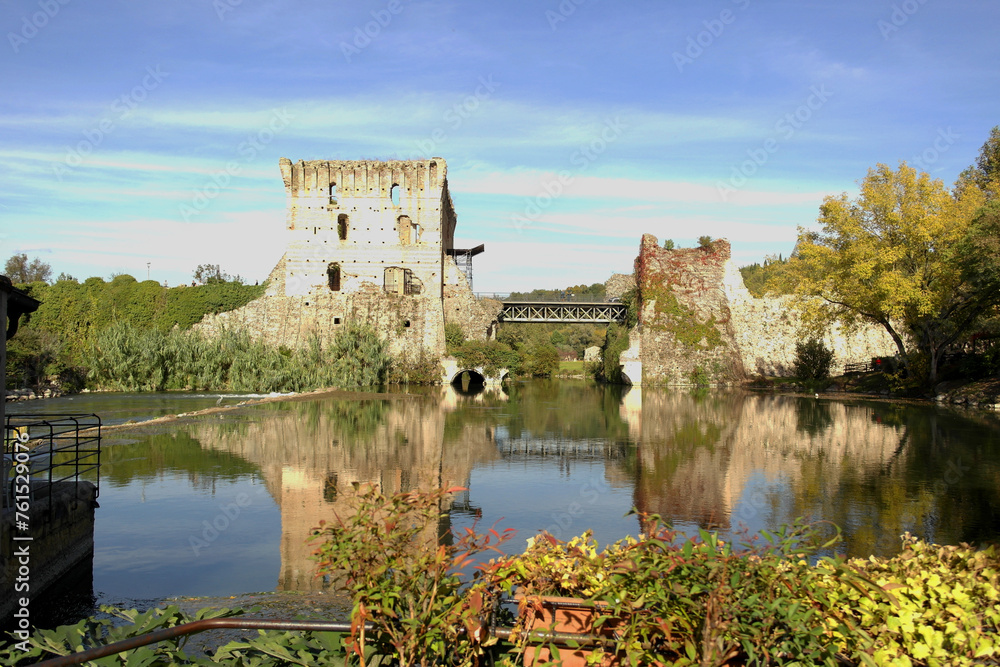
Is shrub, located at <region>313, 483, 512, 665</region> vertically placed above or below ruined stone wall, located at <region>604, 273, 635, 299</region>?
below

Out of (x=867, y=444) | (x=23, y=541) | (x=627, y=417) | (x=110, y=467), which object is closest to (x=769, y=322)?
(x=627, y=417)

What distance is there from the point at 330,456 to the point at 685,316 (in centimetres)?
3146

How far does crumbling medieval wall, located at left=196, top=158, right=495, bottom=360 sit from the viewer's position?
4050 centimetres

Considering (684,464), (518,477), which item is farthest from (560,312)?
(518,477)

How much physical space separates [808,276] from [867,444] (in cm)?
1815

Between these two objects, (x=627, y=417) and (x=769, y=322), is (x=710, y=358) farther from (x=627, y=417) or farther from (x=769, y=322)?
(x=627, y=417)

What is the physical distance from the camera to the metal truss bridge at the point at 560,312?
1817 inches

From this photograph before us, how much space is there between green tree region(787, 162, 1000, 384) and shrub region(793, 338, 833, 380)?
6.12 meters

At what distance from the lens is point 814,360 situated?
3831 centimetres

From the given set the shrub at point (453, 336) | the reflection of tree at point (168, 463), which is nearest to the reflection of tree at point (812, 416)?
the reflection of tree at point (168, 463)

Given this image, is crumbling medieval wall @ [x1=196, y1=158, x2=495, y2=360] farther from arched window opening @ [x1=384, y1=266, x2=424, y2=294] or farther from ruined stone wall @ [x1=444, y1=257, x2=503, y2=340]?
ruined stone wall @ [x1=444, y1=257, x2=503, y2=340]

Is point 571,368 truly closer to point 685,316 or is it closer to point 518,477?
point 685,316

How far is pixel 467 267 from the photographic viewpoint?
4625 centimetres

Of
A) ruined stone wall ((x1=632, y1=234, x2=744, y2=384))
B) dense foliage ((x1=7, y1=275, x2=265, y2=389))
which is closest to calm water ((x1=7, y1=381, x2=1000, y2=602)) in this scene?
dense foliage ((x1=7, y1=275, x2=265, y2=389))
